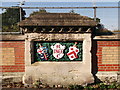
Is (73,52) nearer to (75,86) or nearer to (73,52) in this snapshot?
(73,52)

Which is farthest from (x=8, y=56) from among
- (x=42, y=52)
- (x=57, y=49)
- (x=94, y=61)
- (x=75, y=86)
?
(x=94, y=61)

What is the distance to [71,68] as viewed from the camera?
5168mm

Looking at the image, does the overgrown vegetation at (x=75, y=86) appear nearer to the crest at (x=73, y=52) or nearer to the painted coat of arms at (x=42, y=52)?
the painted coat of arms at (x=42, y=52)

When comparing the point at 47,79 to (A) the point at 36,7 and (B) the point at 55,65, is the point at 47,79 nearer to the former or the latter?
(B) the point at 55,65

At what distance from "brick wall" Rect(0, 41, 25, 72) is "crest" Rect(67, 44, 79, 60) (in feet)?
5.38

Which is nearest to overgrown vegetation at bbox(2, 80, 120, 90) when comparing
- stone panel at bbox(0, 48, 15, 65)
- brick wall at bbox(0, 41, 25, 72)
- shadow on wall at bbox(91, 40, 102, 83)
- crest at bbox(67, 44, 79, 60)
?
shadow on wall at bbox(91, 40, 102, 83)

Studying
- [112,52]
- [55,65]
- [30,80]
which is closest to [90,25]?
[112,52]

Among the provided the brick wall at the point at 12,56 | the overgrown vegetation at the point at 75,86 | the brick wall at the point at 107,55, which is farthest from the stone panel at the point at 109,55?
the brick wall at the point at 12,56

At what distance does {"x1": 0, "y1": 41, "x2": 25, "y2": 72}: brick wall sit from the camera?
526 cm

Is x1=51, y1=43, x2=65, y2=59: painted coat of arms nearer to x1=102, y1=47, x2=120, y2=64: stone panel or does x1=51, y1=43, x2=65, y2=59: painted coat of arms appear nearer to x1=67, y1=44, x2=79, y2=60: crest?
x1=67, y1=44, x2=79, y2=60: crest

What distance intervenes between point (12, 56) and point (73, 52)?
2145 millimetres

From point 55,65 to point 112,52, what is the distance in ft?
6.74

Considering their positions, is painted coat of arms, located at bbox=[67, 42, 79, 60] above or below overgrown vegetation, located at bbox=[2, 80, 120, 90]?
above

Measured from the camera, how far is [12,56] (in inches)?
208
